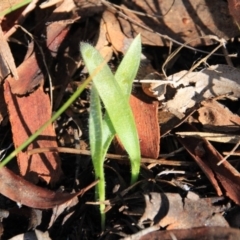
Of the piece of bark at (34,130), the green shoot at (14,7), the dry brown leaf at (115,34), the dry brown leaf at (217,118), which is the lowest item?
the dry brown leaf at (217,118)

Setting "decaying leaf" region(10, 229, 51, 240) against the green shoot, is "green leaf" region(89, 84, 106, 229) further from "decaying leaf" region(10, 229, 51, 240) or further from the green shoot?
the green shoot

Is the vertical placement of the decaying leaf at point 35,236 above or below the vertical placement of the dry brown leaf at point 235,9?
below

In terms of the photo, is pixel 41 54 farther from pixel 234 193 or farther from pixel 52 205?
pixel 234 193

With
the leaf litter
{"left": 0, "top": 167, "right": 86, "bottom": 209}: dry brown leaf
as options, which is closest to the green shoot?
the leaf litter

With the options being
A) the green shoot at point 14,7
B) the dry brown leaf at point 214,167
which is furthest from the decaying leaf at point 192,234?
the green shoot at point 14,7

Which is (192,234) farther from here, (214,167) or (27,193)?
(27,193)

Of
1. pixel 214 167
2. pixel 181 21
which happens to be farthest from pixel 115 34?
pixel 214 167

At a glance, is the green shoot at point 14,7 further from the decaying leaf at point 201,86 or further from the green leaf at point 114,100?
the decaying leaf at point 201,86
